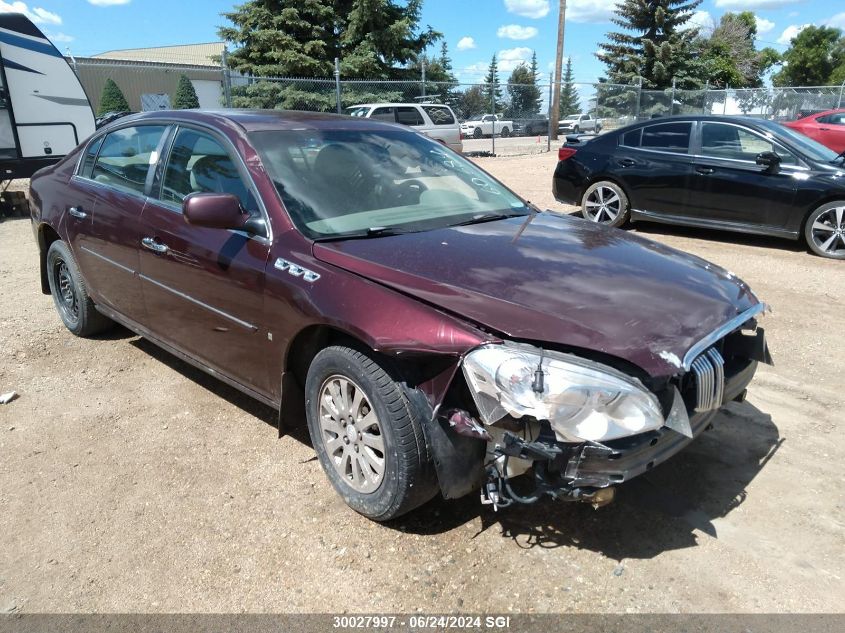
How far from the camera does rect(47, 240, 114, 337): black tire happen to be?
15.9 ft

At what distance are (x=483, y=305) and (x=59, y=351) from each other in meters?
3.95

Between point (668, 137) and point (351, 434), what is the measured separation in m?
7.15

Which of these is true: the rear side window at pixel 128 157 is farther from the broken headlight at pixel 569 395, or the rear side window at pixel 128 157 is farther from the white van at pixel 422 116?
the white van at pixel 422 116

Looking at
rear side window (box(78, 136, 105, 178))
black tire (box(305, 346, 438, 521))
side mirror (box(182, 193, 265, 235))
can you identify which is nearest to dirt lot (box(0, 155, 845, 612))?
black tire (box(305, 346, 438, 521))

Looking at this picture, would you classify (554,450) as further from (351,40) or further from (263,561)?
(351,40)

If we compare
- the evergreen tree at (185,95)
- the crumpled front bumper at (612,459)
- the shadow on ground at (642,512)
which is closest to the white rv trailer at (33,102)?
the shadow on ground at (642,512)

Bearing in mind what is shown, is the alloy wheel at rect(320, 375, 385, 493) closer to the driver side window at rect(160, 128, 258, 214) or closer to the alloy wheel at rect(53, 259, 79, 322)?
the driver side window at rect(160, 128, 258, 214)

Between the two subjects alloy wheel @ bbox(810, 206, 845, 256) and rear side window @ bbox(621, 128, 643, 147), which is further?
Result: rear side window @ bbox(621, 128, 643, 147)

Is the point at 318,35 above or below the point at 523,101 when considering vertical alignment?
above

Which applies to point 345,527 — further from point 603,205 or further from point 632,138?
point 632,138

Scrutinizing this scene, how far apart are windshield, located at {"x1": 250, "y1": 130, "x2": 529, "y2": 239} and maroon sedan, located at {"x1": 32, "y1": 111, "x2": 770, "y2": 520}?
0.01 m

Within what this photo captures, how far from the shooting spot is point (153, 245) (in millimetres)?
3770

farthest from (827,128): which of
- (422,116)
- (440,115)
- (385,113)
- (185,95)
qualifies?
(185,95)

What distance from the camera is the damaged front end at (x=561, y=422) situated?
7.29ft
